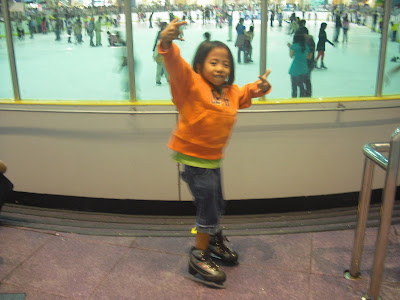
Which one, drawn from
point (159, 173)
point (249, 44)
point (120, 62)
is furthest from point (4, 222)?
point (249, 44)

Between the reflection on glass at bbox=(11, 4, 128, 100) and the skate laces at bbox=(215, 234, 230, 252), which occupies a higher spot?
the reflection on glass at bbox=(11, 4, 128, 100)

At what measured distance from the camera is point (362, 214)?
2.28 m

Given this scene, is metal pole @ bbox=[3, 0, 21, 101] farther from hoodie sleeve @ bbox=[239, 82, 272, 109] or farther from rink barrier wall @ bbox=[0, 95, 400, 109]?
hoodie sleeve @ bbox=[239, 82, 272, 109]

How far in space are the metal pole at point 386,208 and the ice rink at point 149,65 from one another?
1388 mm

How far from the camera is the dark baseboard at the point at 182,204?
330cm

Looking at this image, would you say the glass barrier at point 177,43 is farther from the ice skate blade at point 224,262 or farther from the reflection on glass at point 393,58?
the ice skate blade at point 224,262

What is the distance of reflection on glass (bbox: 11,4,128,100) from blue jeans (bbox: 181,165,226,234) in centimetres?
120

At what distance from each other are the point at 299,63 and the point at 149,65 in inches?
46.0

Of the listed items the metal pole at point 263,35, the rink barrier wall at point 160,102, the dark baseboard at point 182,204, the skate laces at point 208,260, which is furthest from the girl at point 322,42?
the skate laces at point 208,260

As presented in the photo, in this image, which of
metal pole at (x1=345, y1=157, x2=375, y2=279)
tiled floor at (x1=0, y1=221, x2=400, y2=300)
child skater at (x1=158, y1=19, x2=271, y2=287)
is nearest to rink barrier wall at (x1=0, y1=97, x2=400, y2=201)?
tiled floor at (x1=0, y1=221, x2=400, y2=300)

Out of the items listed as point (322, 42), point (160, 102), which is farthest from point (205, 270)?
point (322, 42)

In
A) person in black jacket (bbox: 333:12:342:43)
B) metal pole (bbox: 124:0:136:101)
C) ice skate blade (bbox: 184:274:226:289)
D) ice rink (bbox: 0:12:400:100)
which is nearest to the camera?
ice skate blade (bbox: 184:274:226:289)

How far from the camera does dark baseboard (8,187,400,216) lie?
3.30 m

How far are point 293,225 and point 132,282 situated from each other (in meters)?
1.34
